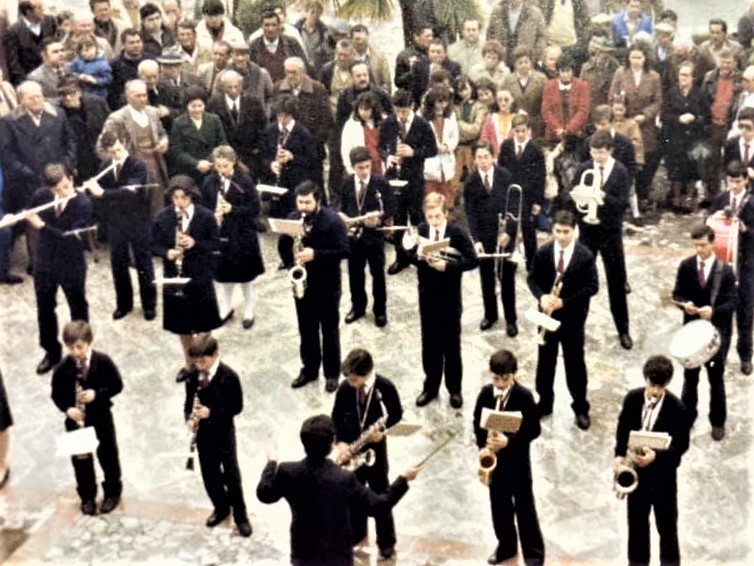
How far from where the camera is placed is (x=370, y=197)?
30.9 ft

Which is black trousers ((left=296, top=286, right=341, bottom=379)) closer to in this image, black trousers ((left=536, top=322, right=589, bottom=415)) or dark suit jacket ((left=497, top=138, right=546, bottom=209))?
black trousers ((left=536, top=322, right=589, bottom=415))

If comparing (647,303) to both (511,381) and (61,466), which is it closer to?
(511,381)

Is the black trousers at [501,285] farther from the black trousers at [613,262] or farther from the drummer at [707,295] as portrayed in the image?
the drummer at [707,295]

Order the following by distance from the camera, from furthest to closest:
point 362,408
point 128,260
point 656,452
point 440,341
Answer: point 128,260, point 440,341, point 362,408, point 656,452

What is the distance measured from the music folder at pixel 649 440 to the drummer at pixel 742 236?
2.45 metres

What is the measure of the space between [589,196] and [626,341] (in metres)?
1.18

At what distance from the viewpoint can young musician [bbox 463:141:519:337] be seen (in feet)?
30.8

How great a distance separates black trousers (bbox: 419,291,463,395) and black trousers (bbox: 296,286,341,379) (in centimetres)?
69

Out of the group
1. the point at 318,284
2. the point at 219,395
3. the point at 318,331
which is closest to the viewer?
the point at 219,395

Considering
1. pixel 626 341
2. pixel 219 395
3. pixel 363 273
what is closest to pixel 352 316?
pixel 363 273

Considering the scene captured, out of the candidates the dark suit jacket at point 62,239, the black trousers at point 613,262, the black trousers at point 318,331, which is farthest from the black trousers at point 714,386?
the dark suit jacket at point 62,239

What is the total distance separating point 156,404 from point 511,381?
3196mm

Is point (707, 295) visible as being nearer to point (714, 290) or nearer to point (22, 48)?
point (714, 290)

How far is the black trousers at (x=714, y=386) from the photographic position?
26.7ft
